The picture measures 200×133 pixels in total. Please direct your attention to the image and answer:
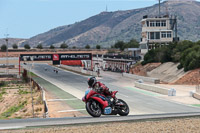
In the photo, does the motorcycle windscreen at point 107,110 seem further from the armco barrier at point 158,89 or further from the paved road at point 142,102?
the armco barrier at point 158,89

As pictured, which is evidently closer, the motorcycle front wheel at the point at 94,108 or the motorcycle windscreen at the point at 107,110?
the motorcycle front wheel at the point at 94,108

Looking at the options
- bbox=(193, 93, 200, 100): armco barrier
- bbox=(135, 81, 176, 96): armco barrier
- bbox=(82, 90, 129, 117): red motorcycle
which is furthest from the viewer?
bbox=(135, 81, 176, 96): armco barrier

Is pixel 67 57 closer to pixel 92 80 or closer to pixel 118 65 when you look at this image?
pixel 118 65

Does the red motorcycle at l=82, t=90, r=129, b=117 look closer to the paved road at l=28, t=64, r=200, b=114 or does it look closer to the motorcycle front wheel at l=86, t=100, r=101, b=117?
the motorcycle front wheel at l=86, t=100, r=101, b=117

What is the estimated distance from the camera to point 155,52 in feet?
292

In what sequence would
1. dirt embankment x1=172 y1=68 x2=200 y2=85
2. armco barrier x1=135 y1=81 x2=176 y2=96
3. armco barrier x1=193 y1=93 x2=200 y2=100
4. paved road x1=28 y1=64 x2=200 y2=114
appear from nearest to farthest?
paved road x1=28 y1=64 x2=200 y2=114 → armco barrier x1=193 y1=93 x2=200 y2=100 → armco barrier x1=135 y1=81 x2=176 y2=96 → dirt embankment x1=172 y1=68 x2=200 y2=85

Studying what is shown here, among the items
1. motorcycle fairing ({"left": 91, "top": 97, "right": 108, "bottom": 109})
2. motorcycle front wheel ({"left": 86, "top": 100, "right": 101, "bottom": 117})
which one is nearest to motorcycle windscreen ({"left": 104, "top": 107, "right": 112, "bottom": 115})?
motorcycle fairing ({"left": 91, "top": 97, "right": 108, "bottom": 109})

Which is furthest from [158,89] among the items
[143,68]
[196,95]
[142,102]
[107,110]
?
[143,68]

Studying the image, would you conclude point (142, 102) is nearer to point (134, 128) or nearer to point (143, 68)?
point (134, 128)

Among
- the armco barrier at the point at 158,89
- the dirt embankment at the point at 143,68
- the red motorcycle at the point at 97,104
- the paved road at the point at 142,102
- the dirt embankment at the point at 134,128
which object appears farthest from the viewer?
the dirt embankment at the point at 143,68

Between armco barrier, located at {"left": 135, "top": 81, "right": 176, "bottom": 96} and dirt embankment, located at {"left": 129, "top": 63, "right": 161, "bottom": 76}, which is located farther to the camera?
dirt embankment, located at {"left": 129, "top": 63, "right": 161, "bottom": 76}

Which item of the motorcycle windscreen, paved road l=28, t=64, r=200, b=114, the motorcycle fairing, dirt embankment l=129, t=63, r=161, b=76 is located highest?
the motorcycle fairing

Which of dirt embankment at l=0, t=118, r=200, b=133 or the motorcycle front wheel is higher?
the motorcycle front wheel

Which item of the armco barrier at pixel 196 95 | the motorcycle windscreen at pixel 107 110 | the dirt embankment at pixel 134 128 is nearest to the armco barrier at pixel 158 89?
the armco barrier at pixel 196 95
